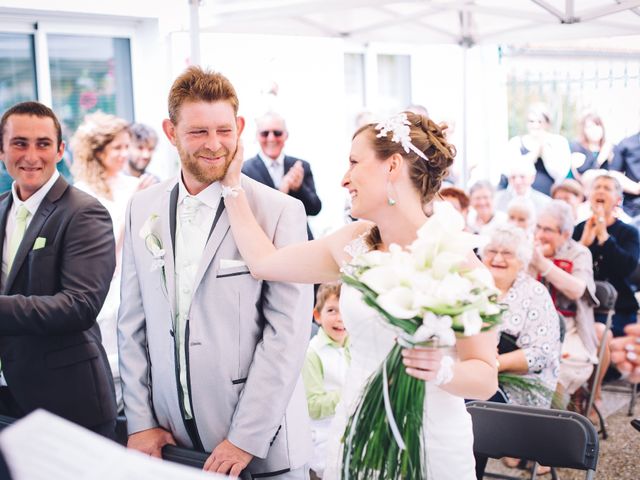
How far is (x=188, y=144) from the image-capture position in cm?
230

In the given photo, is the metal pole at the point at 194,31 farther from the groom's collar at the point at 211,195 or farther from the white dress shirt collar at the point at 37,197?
the groom's collar at the point at 211,195

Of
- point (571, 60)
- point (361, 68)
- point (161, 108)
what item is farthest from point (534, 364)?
point (361, 68)

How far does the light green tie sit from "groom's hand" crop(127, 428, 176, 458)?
90cm

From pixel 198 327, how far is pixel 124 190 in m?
3.65

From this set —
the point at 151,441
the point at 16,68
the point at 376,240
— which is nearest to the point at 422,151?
the point at 376,240

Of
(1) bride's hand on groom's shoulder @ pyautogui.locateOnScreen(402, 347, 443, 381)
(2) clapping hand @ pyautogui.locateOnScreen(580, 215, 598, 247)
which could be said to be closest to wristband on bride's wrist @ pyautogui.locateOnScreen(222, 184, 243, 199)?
(1) bride's hand on groom's shoulder @ pyautogui.locateOnScreen(402, 347, 443, 381)

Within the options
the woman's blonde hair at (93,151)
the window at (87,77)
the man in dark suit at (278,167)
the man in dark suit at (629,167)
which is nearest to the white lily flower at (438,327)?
the woman's blonde hair at (93,151)

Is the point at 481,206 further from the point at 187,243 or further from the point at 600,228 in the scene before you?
the point at 187,243

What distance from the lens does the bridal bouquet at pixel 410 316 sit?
1705mm

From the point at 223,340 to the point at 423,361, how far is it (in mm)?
713

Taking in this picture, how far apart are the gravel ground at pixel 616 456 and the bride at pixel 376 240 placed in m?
2.77

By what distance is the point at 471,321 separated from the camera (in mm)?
1703

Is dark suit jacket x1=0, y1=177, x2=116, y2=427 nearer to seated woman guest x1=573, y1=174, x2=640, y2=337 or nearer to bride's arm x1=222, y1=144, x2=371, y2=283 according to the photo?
bride's arm x1=222, y1=144, x2=371, y2=283

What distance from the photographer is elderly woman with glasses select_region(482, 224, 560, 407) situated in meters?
4.38
